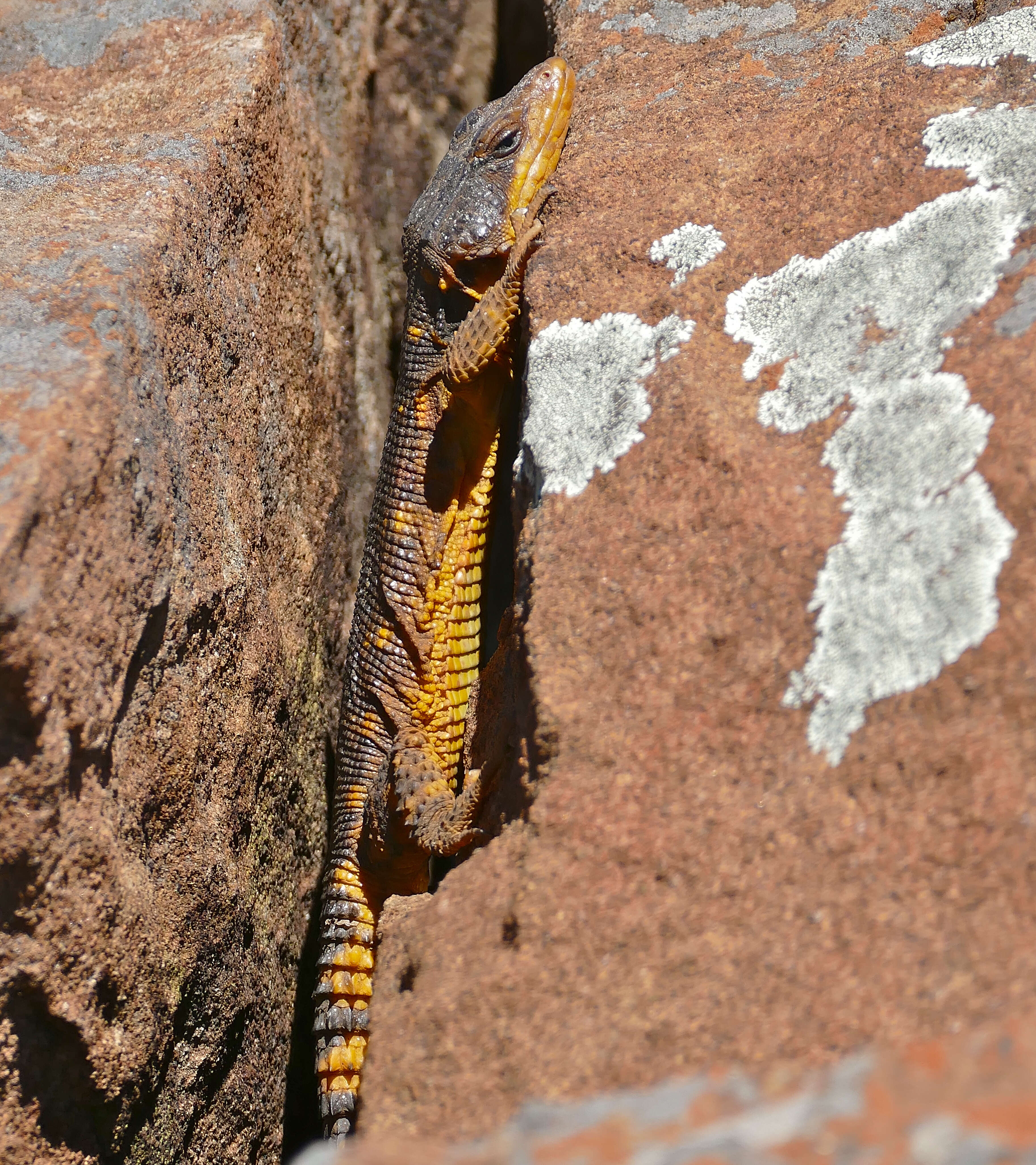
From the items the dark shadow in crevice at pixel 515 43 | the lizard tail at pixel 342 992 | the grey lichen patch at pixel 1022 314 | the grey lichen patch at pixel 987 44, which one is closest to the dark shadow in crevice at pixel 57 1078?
the lizard tail at pixel 342 992

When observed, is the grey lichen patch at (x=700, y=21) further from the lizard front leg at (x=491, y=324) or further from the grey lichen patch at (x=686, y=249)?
the grey lichen patch at (x=686, y=249)

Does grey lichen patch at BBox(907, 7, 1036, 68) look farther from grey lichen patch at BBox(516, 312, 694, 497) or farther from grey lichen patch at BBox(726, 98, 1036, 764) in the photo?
grey lichen patch at BBox(516, 312, 694, 497)

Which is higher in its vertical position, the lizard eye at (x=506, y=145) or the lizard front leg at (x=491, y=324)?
the lizard eye at (x=506, y=145)

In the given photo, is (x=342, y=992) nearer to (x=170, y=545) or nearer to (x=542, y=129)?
(x=170, y=545)

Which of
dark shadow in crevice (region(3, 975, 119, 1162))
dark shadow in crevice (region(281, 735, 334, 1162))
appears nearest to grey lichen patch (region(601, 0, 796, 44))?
dark shadow in crevice (region(281, 735, 334, 1162))

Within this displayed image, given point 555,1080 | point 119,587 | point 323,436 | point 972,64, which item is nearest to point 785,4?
point 972,64

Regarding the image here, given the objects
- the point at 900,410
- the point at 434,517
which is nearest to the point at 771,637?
the point at 900,410
